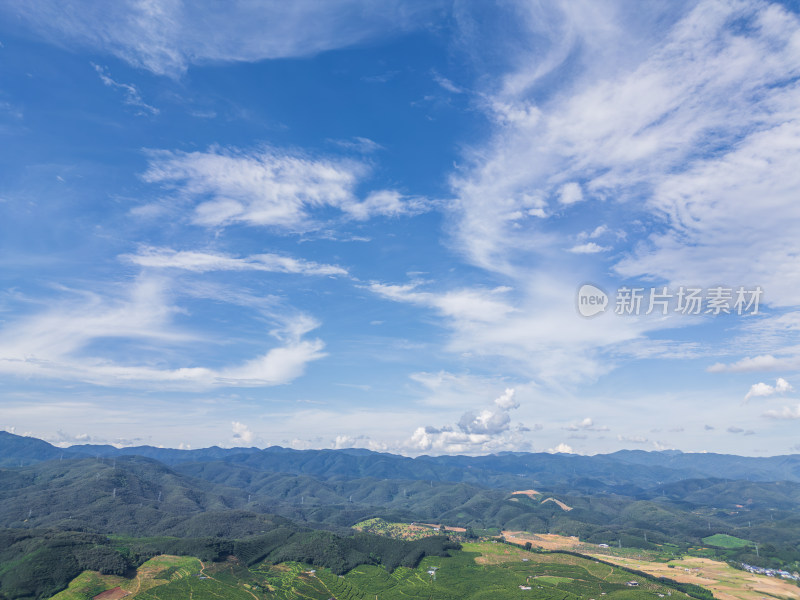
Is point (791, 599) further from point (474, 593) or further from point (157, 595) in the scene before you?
point (157, 595)

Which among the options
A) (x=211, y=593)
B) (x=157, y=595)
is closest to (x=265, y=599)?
(x=211, y=593)

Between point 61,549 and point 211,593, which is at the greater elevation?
point 61,549

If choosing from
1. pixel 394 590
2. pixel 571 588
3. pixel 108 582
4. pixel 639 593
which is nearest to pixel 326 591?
pixel 394 590

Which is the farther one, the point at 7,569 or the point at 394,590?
the point at 394,590

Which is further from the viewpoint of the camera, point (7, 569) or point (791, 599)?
point (791, 599)

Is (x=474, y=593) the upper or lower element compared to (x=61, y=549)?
lower

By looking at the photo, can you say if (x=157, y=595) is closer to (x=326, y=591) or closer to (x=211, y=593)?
(x=211, y=593)

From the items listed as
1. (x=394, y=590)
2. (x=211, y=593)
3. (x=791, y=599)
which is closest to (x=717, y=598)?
(x=791, y=599)

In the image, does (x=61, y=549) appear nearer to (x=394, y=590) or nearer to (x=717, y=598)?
(x=394, y=590)
